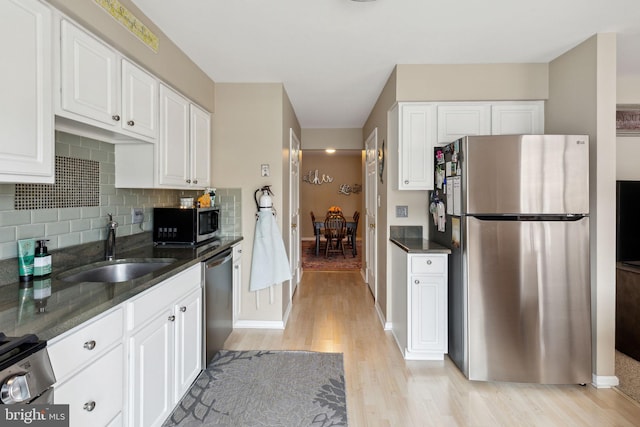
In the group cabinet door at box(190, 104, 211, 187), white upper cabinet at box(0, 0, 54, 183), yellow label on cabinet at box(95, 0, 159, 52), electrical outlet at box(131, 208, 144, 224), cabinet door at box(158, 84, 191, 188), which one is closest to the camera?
white upper cabinet at box(0, 0, 54, 183)

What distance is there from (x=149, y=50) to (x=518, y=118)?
3034 millimetres

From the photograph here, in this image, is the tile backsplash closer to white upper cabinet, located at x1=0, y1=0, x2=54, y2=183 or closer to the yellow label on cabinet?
white upper cabinet, located at x1=0, y1=0, x2=54, y2=183

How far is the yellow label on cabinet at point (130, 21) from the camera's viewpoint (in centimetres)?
170

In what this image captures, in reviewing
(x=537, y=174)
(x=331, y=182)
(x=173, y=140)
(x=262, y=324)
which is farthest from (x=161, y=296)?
(x=331, y=182)

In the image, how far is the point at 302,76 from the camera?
3125 mm

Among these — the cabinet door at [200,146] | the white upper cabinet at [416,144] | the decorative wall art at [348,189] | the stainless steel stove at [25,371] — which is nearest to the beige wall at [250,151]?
the cabinet door at [200,146]

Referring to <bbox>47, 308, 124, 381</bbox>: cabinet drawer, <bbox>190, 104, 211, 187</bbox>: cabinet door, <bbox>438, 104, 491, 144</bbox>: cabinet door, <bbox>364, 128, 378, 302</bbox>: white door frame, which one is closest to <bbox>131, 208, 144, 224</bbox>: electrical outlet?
<bbox>190, 104, 211, 187</bbox>: cabinet door

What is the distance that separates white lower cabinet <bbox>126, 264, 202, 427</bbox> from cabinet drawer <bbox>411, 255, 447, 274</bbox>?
1.63 metres

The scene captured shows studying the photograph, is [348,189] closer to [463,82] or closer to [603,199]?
[463,82]

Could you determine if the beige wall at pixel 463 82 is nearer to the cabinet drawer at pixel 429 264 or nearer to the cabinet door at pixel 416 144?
the cabinet door at pixel 416 144

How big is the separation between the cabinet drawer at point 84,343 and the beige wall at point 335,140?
4577 millimetres

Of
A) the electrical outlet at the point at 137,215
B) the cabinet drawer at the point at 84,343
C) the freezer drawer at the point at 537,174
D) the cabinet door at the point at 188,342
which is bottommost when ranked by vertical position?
the cabinet door at the point at 188,342

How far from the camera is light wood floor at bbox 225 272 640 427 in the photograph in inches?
75.0

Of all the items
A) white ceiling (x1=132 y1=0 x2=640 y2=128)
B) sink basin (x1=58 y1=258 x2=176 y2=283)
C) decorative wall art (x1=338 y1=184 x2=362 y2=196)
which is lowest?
sink basin (x1=58 y1=258 x2=176 y2=283)
